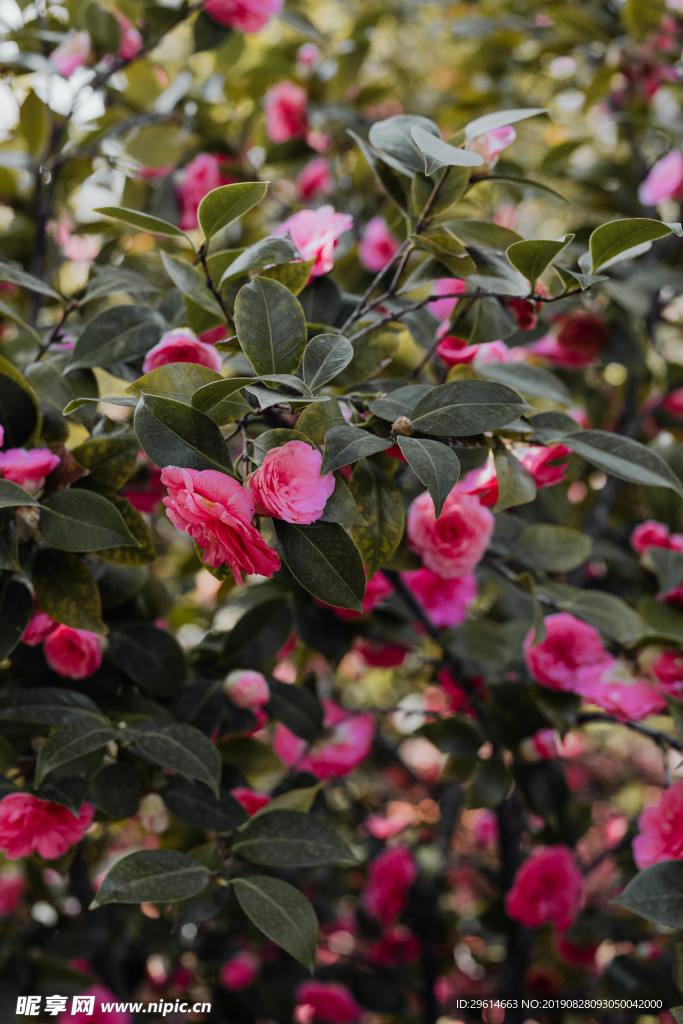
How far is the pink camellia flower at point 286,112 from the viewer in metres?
1.24

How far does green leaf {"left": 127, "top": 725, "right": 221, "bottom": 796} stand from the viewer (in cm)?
58

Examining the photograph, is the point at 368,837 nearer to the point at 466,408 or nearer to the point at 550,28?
the point at 466,408

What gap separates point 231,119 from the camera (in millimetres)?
1280

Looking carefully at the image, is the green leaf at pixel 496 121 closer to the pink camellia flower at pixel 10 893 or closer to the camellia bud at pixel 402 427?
the camellia bud at pixel 402 427

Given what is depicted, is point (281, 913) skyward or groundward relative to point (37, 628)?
groundward

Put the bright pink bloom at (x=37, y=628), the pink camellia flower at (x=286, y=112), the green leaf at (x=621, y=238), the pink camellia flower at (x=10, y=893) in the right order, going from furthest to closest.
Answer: the pink camellia flower at (x=10, y=893)
the pink camellia flower at (x=286, y=112)
the bright pink bloom at (x=37, y=628)
the green leaf at (x=621, y=238)

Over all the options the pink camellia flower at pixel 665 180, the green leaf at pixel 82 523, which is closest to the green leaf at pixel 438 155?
the green leaf at pixel 82 523

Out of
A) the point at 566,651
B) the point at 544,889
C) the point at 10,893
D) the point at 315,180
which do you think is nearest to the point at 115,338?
the point at 566,651

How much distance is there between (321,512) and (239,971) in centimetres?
99

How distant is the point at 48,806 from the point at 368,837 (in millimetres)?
913

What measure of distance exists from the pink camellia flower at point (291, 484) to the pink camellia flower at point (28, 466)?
0.69 feet

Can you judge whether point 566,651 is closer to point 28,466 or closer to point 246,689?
point 246,689

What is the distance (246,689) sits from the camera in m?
0.71

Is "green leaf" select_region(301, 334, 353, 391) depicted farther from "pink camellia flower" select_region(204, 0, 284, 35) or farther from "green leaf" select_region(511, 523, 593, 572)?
"pink camellia flower" select_region(204, 0, 284, 35)
